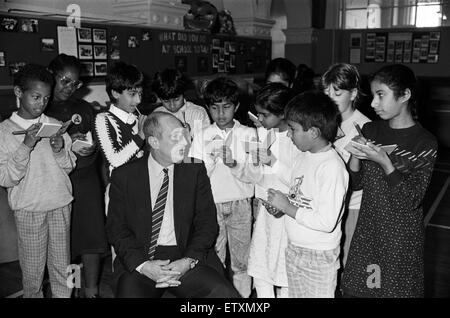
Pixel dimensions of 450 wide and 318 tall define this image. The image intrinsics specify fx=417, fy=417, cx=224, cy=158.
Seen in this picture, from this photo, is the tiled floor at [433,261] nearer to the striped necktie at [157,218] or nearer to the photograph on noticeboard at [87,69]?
the striped necktie at [157,218]

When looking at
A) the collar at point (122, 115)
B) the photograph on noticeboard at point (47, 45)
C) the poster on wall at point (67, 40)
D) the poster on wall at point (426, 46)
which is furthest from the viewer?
the poster on wall at point (426, 46)

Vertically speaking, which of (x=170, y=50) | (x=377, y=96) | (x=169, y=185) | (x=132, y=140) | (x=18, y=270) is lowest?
(x=18, y=270)

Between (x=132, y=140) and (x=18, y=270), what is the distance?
169 centimetres

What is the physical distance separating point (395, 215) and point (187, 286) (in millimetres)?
1110

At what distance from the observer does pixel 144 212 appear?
7.00 ft

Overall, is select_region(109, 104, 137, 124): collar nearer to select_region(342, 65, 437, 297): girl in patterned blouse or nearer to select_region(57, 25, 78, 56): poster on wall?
select_region(342, 65, 437, 297): girl in patterned blouse

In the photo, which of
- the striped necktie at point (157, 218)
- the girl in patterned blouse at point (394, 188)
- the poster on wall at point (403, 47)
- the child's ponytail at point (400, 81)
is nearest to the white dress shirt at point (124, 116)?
the striped necktie at point (157, 218)

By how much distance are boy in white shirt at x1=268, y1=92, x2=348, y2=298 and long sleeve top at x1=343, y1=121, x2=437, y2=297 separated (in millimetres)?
276

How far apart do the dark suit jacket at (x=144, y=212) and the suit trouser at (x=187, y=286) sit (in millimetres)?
70

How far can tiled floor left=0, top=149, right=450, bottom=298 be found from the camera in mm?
3111

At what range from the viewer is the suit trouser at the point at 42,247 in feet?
7.80
